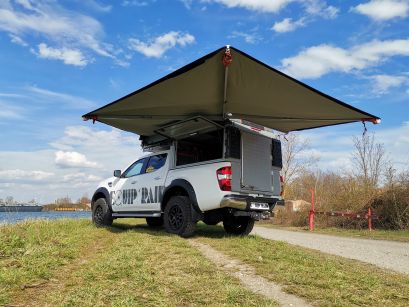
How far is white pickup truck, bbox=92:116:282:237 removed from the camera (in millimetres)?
8586

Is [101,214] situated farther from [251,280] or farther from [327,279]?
[327,279]

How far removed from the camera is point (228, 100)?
8617 mm

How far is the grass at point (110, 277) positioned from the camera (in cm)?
392

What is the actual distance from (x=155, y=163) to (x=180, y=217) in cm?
194

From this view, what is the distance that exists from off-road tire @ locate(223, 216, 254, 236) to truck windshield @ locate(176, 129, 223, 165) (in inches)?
64.2

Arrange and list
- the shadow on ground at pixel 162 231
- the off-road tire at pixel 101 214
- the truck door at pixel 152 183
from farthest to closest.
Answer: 1. the off-road tire at pixel 101 214
2. the truck door at pixel 152 183
3. the shadow on ground at pixel 162 231

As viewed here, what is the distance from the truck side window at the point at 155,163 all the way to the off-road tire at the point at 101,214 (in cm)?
187

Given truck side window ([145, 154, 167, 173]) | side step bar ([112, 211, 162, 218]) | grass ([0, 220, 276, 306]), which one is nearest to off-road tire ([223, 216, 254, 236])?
side step bar ([112, 211, 162, 218])

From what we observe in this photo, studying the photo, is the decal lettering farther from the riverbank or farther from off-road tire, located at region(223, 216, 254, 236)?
the riverbank

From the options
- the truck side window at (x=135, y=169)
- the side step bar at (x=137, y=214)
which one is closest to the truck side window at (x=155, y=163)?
the truck side window at (x=135, y=169)

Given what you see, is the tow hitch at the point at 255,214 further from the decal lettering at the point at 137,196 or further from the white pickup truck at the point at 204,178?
the decal lettering at the point at 137,196

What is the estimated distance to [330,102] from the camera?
8.34m

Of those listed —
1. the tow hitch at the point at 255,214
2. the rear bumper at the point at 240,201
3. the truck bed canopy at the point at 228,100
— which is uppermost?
the truck bed canopy at the point at 228,100

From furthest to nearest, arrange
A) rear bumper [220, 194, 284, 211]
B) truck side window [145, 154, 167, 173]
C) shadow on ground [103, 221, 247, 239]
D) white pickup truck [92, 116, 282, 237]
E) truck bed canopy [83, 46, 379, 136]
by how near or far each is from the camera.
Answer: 1. truck side window [145, 154, 167, 173]
2. shadow on ground [103, 221, 247, 239]
3. white pickup truck [92, 116, 282, 237]
4. rear bumper [220, 194, 284, 211]
5. truck bed canopy [83, 46, 379, 136]
